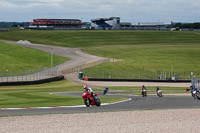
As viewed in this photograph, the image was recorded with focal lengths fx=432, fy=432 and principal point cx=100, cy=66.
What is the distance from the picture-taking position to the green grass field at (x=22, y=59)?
8145 centimetres

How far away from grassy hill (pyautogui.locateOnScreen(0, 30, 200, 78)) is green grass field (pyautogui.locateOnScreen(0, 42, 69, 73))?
1195 centimetres

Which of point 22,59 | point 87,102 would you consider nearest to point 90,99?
point 87,102

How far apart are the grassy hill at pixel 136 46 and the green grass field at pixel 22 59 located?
471 inches

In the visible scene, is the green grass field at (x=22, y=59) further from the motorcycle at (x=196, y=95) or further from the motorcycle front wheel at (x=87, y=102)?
the motorcycle front wheel at (x=87, y=102)

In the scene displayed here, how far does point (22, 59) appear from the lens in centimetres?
9231

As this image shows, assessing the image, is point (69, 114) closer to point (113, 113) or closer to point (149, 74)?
point (113, 113)

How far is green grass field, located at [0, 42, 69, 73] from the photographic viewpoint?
81.4 metres

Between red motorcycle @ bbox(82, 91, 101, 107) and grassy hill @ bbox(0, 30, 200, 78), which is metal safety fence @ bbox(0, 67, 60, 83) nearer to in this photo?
grassy hill @ bbox(0, 30, 200, 78)

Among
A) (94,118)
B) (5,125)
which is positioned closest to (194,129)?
(94,118)

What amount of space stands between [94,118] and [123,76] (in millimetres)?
45992

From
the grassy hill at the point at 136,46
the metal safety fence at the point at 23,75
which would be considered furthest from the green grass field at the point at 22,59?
the metal safety fence at the point at 23,75

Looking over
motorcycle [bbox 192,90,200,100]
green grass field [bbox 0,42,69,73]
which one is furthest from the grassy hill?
motorcycle [bbox 192,90,200,100]

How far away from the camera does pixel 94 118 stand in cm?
2516

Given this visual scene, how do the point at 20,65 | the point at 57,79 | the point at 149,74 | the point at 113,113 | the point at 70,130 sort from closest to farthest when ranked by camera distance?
the point at 70,130 → the point at 113,113 → the point at 57,79 → the point at 149,74 → the point at 20,65
